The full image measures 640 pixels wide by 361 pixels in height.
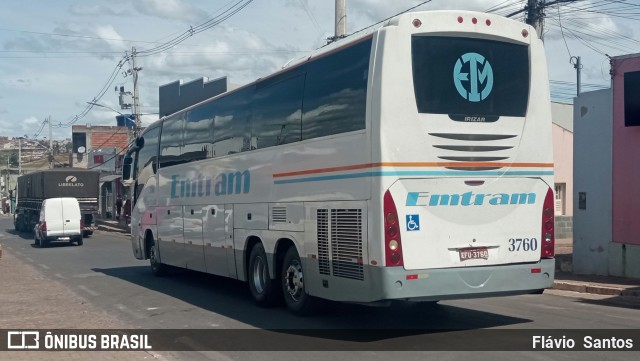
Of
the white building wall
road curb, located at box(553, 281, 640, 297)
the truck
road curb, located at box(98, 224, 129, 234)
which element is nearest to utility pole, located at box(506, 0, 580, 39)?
the white building wall

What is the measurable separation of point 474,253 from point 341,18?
40.1ft

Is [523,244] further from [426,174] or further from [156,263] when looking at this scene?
[156,263]

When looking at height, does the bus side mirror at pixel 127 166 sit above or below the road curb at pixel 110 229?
above

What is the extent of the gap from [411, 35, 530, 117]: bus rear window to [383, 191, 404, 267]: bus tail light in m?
1.27

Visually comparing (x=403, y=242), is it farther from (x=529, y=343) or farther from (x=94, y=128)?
(x=94, y=128)

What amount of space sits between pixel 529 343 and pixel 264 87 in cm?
604

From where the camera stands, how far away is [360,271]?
368 inches

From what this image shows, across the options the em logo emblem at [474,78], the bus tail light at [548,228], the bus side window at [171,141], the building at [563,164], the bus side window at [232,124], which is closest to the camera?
the em logo emblem at [474,78]

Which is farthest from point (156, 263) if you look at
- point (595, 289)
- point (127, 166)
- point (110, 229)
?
point (110, 229)

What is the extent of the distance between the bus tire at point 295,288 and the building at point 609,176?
328 inches

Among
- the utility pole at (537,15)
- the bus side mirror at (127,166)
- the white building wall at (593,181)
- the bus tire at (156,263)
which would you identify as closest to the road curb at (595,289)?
the white building wall at (593,181)

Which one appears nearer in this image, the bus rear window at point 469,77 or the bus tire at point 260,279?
the bus rear window at point 469,77

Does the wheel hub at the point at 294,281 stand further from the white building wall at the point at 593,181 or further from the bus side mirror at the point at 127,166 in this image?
the bus side mirror at the point at 127,166

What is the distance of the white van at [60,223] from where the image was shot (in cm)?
3322
